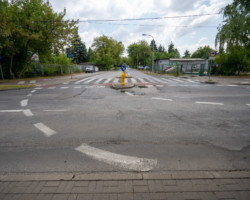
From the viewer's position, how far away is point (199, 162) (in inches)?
104

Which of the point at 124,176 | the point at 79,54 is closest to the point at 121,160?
the point at 124,176

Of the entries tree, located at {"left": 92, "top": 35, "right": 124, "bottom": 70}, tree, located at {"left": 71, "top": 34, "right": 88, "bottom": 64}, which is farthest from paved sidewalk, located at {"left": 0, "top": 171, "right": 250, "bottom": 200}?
tree, located at {"left": 71, "top": 34, "right": 88, "bottom": 64}

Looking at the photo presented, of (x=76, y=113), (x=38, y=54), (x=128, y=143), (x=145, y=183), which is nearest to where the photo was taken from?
(x=145, y=183)

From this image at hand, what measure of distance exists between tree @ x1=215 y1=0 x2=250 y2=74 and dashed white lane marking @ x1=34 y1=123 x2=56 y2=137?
2388 cm

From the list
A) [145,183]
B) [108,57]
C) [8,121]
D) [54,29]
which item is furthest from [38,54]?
[108,57]

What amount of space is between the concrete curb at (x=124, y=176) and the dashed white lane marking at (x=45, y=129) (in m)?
1.49

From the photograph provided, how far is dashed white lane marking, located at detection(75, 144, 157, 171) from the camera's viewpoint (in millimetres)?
2535

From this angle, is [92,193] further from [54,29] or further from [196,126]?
[54,29]

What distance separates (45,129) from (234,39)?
82.7 feet

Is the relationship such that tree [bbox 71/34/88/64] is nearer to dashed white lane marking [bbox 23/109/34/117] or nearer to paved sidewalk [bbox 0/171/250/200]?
dashed white lane marking [bbox 23/109/34/117]

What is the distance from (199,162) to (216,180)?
0.46 metres

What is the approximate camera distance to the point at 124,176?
227 cm

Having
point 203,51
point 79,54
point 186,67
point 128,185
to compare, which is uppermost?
point 203,51

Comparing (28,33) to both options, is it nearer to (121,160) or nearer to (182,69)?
(121,160)
